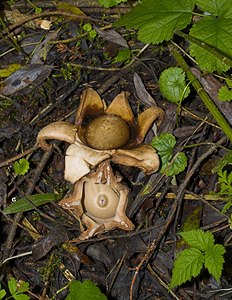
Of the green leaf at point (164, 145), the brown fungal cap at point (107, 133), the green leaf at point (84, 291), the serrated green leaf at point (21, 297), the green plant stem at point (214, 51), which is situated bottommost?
the green leaf at point (84, 291)

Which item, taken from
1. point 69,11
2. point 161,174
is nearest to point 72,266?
point 161,174

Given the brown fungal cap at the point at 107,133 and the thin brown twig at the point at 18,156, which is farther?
the thin brown twig at the point at 18,156

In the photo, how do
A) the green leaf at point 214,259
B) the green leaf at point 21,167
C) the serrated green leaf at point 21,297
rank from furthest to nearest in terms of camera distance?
the green leaf at point 21,167, the serrated green leaf at point 21,297, the green leaf at point 214,259

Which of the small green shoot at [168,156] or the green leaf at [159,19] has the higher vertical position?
the green leaf at [159,19]

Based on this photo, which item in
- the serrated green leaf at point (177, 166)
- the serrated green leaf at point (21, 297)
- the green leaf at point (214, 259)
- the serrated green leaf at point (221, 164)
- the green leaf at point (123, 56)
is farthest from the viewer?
the green leaf at point (123, 56)

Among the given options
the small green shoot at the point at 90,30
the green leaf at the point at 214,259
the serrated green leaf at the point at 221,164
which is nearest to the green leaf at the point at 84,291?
the green leaf at the point at 214,259

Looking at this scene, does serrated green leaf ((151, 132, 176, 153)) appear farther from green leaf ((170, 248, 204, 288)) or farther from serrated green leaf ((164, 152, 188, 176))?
green leaf ((170, 248, 204, 288))

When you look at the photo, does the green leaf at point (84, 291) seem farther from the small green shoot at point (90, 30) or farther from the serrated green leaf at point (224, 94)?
the small green shoot at point (90, 30)
